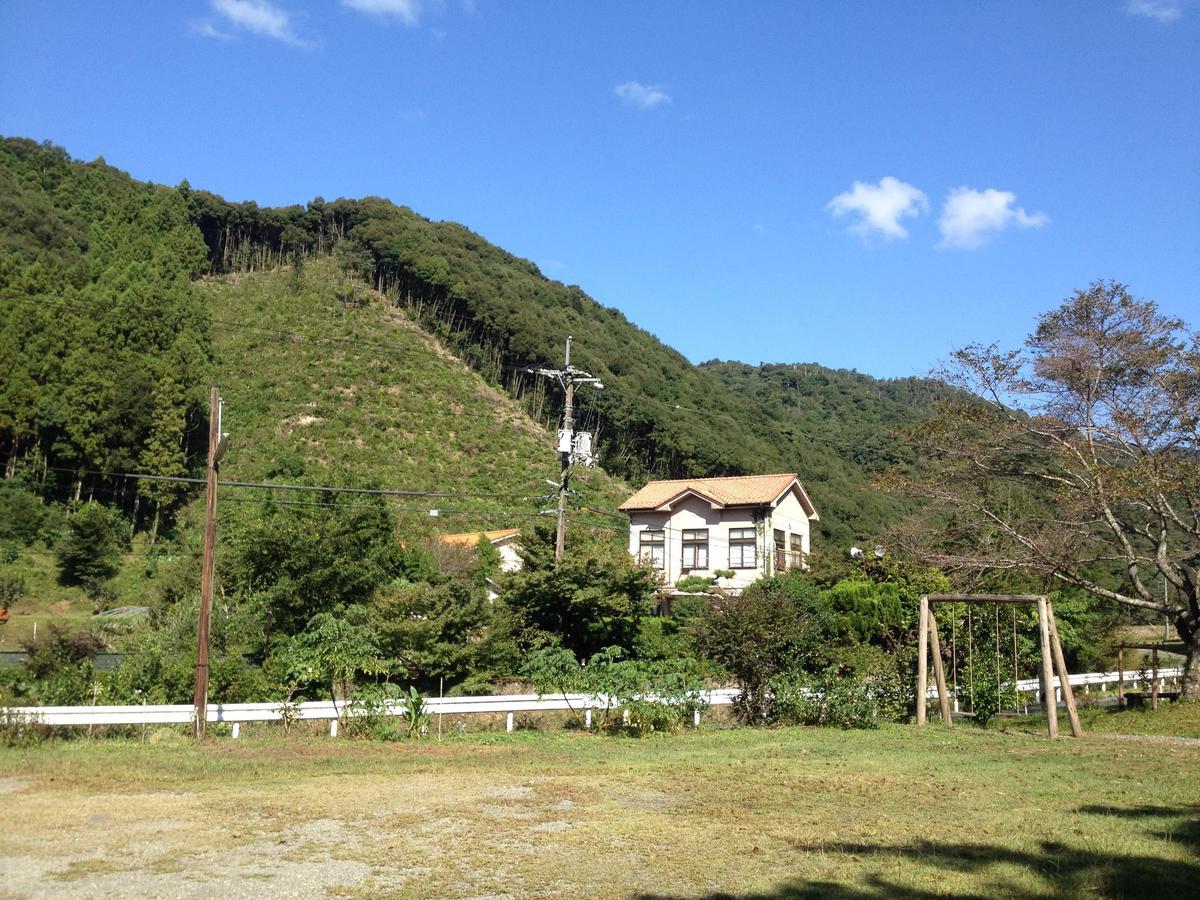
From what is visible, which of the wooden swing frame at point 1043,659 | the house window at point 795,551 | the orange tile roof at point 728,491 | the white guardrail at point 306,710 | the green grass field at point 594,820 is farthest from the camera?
the house window at point 795,551

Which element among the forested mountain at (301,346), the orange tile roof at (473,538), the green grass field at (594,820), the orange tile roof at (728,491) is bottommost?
the green grass field at (594,820)

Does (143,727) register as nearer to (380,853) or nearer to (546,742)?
(546,742)

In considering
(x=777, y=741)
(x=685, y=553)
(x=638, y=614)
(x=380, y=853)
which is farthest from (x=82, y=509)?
(x=380, y=853)

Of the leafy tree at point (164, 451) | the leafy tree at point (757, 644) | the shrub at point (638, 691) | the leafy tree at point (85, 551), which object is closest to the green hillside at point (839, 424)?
the leafy tree at point (757, 644)

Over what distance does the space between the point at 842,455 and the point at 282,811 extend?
92.9m

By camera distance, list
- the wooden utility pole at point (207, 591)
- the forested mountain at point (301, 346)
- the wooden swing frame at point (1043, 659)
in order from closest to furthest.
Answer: the wooden utility pole at point (207, 591) → the wooden swing frame at point (1043, 659) → the forested mountain at point (301, 346)

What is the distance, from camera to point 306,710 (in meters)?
17.4

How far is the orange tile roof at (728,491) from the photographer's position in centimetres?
3828

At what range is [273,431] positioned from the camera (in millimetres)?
61406

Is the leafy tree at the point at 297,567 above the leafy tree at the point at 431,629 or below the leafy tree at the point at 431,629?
above

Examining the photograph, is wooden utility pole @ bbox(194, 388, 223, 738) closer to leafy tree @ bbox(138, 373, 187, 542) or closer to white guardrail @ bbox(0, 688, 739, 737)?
white guardrail @ bbox(0, 688, 739, 737)

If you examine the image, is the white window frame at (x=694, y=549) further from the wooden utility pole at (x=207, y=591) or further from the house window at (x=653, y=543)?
the wooden utility pole at (x=207, y=591)

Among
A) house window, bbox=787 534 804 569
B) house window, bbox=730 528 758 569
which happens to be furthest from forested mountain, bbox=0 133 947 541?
house window, bbox=787 534 804 569

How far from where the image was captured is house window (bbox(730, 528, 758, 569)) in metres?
38.1
